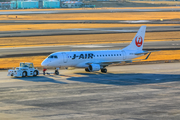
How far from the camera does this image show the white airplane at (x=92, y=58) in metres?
61.4

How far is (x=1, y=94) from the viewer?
46281 millimetres

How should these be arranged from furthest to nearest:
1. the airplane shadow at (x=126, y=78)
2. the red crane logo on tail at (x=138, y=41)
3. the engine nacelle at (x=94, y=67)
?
the red crane logo on tail at (x=138, y=41) → the engine nacelle at (x=94, y=67) → the airplane shadow at (x=126, y=78)

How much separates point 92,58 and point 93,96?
20.1 metres

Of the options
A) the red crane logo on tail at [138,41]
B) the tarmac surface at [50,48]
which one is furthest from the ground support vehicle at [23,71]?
the tarmac surface at [50,48]

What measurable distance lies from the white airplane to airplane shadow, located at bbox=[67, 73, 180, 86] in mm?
2160

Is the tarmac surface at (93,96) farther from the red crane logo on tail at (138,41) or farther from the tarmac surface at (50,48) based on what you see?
the tarmac surface at (50,48)

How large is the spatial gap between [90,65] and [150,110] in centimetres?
2612

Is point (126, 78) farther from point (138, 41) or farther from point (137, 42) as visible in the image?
point (138, 41)

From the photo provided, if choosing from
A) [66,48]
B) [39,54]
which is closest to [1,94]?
[39,54]

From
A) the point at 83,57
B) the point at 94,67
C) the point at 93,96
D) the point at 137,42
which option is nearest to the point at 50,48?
the point at 137,42

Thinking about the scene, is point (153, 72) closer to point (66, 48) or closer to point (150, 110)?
point (150, 110)

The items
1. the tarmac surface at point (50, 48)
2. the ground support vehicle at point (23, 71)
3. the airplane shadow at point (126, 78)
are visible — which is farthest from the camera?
the tarmac surface at point (50, 48)

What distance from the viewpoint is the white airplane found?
202 ft

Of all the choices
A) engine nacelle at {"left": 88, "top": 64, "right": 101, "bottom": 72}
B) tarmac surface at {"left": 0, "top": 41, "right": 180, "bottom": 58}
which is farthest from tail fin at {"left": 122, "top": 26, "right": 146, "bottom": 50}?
tarmac surface at {"left": 0, "top": 41, "right": 180, "bottom": 58}
